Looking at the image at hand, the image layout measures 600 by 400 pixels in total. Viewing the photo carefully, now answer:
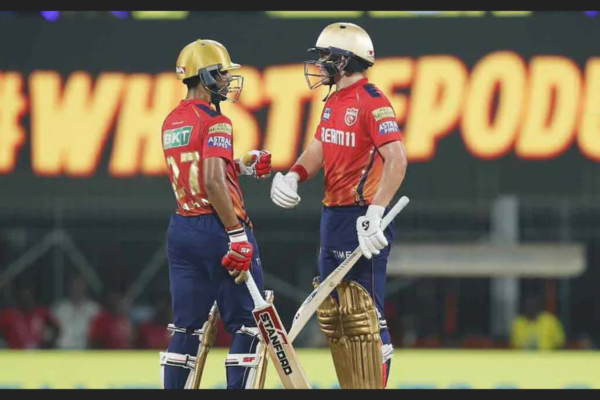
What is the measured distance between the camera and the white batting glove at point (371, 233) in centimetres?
791

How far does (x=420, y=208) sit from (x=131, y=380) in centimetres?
753

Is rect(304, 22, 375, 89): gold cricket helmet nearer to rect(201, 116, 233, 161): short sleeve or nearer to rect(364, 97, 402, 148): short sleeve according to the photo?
rect(364, 97, 402, 148): short sleeve

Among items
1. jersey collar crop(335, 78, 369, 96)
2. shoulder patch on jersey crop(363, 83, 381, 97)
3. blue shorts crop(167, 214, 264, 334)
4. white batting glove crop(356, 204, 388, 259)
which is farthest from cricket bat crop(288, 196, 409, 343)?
jersey collar crop(335, 78, 369, 96)

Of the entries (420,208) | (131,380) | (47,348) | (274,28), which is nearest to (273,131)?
(274,28)

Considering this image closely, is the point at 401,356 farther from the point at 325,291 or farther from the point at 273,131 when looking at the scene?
the point at 325,291

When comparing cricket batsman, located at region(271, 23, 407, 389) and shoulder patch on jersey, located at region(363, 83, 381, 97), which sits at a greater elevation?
shoulder patch on jersey, located at region(363, 83, 381, 97)

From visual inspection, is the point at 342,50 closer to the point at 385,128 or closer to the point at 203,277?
the point at 385,128

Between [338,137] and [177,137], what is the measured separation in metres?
0.99

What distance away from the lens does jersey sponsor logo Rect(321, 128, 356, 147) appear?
825 cm

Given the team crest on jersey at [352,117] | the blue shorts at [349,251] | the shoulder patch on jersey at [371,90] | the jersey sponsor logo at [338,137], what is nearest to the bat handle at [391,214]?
the blue shorts at [349,251]

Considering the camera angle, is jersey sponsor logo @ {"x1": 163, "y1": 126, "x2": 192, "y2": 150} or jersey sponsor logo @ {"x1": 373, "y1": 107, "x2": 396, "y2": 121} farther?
jersey sponsor logo @ {"x1": 373, "y1": 107, "x2": 396, "y2": 121}

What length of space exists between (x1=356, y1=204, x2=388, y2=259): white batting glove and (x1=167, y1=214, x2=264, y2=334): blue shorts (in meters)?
0.65

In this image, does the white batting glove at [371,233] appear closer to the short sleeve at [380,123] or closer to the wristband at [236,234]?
the short sleeve at [380,123]

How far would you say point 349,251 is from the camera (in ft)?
27.1
